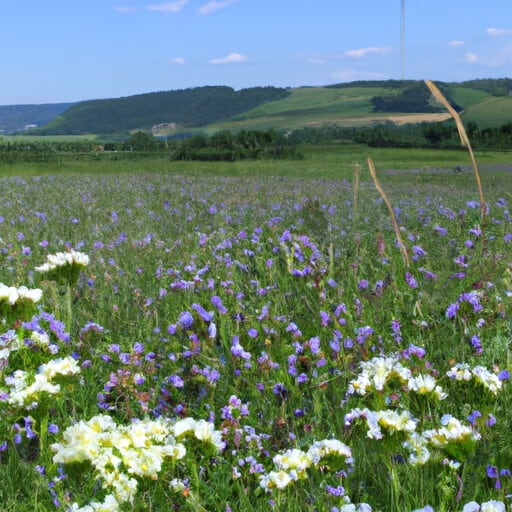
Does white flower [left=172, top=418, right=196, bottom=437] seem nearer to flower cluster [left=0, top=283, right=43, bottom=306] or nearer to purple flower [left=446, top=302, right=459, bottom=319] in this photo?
flower cluster [left=0, top=283, right=43, bottom=306]

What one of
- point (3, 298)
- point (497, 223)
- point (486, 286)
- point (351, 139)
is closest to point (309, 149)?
point (351, 139)

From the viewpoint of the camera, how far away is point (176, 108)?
172 metres

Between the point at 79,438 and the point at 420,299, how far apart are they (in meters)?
2.41

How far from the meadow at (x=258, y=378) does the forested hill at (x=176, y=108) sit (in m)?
112

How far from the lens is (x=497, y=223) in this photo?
6410 mm

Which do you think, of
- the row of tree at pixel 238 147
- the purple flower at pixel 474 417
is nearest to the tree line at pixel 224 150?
the row of tree at pixel 238 147

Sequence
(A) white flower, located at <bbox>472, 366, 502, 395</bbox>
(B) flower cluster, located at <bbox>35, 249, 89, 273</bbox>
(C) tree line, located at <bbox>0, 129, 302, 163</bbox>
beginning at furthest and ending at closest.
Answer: (C) tree line, located at <bbox>0, 129, 302, 163</bbox>, (B) flower cluster, located at <bbox>35, 249, 89, 273</bbox>, (A) white flower, located at <bbox>472, 366, 502, 395</bbox>

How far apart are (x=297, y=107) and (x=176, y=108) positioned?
85513mm

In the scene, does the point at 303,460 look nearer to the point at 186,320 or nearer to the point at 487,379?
the point at 487,379

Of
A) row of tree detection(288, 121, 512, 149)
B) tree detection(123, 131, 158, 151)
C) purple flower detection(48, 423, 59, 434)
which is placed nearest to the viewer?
purple flower detection(48, 423, 59, 434)

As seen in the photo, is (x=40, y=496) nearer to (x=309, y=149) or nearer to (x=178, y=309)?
(x=178, y=309)

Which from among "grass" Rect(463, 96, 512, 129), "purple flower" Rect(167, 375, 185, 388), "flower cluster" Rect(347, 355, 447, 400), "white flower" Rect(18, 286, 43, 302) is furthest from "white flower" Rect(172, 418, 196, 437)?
"grass" Rect(463, 96, 512, 129)

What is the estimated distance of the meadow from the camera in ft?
4.56

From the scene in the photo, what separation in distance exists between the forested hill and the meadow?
112 meters
